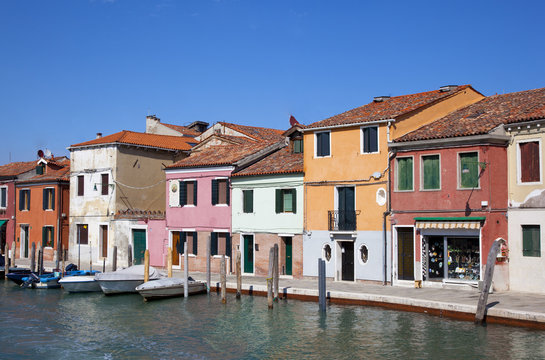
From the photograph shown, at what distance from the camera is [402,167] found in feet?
84.4

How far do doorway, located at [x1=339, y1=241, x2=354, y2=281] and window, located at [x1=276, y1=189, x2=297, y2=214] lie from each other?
3.27 meters

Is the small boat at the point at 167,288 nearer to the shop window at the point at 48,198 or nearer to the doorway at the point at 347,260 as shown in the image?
the doorway at the point at 347,260

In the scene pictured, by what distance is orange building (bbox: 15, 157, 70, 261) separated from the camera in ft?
136

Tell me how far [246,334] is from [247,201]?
12.3 metres

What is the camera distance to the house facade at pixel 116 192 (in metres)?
36.9

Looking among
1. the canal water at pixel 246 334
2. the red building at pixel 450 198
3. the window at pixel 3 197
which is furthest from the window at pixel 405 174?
the window at pixel 3 197

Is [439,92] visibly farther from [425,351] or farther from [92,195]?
[92,195]

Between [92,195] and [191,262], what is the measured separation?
928 cm

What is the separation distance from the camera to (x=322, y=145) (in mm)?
28594

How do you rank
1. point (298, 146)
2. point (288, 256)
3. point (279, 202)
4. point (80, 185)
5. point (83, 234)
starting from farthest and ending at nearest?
point (80, 185) < point (83, 234) < point (298, 146) < point (279, 202) < point (288, 256)

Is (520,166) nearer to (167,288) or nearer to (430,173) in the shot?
(430,173)

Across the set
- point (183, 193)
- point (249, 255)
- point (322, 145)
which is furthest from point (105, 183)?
point (322, 145)

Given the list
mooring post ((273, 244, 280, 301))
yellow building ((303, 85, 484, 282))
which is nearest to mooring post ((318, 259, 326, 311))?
mooring post ((273, 244, 280, 301))

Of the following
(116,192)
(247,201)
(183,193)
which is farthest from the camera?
(116,192)
